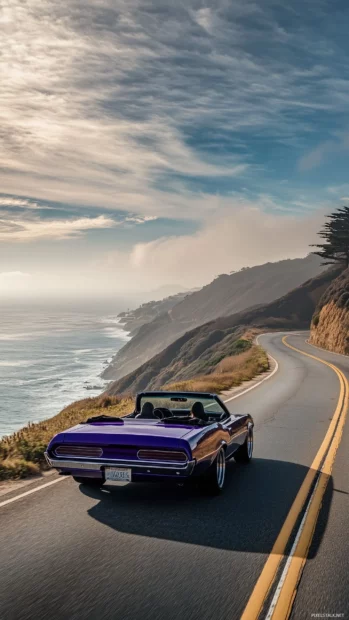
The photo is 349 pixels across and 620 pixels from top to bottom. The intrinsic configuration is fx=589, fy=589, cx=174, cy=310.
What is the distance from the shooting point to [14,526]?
6.11m

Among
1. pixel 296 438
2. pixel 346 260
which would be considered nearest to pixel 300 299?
pixel 346 260

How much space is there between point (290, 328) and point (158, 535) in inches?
3636

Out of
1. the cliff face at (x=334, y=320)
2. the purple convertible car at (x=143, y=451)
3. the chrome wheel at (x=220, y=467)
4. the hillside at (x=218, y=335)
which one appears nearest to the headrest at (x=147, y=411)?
the purple convertible car at (x=143, y=451)

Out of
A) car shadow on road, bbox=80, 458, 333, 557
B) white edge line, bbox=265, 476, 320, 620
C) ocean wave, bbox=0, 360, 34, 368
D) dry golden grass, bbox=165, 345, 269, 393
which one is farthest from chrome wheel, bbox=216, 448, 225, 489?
ocean wave, bbox=0, 360, 34, 368

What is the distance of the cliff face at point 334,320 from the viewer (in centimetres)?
5234

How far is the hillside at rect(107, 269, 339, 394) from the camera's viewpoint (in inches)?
3211

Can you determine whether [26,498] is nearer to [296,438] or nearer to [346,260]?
[296,438]

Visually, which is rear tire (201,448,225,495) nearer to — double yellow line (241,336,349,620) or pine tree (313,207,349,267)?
double yellow line (241,336,349,620)

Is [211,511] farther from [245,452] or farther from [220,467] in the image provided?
[245,452]

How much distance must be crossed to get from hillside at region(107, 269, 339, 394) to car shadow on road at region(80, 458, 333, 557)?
201 feet

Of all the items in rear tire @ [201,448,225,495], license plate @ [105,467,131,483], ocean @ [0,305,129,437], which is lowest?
ocean @ [0,305,129,437]

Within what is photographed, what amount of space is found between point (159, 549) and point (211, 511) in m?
1.44

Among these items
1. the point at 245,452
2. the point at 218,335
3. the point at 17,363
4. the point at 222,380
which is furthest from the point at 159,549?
the point at 17,363

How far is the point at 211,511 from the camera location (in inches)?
267
